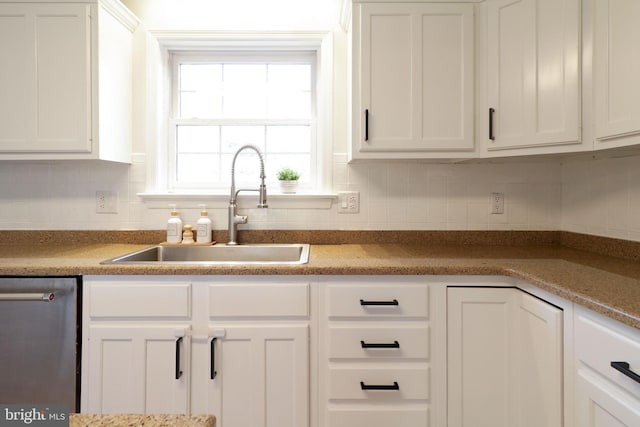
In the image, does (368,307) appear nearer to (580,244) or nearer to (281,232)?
(281,232)

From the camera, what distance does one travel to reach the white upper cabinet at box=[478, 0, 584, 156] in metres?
1.52

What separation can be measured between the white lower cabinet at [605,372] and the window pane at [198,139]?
1.98 meters

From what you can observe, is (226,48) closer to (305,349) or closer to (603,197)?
(305,349)

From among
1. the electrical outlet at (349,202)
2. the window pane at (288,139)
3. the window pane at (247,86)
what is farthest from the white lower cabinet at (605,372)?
the window pane at (247,86)

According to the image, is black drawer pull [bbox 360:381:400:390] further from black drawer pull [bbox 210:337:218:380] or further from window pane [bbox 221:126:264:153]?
window pane [bbox 221:126:264:153]

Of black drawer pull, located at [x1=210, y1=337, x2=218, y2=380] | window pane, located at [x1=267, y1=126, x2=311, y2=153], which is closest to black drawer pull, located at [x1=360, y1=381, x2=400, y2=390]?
black drawer pull, located at [x1=210, y1=337, x2=218, y2=380]

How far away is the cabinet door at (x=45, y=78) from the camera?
1.77 meters

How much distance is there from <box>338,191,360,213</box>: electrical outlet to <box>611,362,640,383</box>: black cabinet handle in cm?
137

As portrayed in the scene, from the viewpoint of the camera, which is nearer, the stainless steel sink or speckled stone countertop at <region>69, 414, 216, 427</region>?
speckled stone countertop at <region>69, 414, 216, 427</region>

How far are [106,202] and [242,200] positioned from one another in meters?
0.79

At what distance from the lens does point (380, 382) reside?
4.86 ft

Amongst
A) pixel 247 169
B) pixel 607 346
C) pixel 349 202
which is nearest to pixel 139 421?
pixel 607 346

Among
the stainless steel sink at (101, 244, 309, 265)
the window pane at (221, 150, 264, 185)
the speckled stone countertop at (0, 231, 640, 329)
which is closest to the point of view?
the speckled stone countertop at (0, 231, 640, 329)

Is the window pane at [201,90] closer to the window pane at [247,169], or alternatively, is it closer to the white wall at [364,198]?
the window pane at [247,169]
